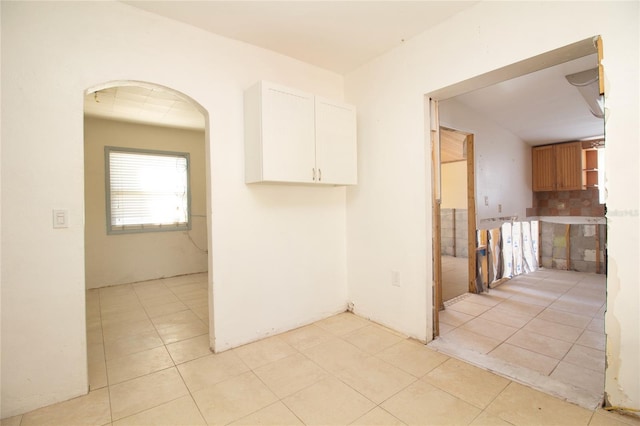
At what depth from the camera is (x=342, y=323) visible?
114 inches

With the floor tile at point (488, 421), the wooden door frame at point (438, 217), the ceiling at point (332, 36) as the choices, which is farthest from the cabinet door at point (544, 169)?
the floor tile at point (488, 421)

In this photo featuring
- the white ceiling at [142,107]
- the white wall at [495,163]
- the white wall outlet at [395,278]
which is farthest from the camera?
the white wall at [495,163]

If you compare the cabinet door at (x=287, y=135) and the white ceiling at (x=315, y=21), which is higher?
the white ceiling at (x=315, y=21)

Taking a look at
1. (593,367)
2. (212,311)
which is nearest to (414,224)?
(593,367)

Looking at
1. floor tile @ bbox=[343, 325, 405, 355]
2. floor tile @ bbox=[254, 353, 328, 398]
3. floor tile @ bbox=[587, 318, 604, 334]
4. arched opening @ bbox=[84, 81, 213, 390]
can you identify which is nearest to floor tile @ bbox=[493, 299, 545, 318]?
floor tile @ bbox=[587, 318, 604, 334]

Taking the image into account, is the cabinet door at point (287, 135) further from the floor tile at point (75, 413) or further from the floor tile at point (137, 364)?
the floor tile at point (75, 413)

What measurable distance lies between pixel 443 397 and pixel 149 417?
1.67 meters

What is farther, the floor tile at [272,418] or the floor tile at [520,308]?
the floor tile at [520,308]

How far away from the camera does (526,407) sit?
66.1 inches

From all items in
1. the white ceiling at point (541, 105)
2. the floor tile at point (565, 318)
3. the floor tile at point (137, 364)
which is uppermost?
the white ceiling at point (541, 105)

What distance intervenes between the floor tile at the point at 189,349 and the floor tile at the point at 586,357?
8.96 ft

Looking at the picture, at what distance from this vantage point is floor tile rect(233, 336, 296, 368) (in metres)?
2.23

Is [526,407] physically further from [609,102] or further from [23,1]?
[23,1]

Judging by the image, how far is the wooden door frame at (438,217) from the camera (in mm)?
2553
